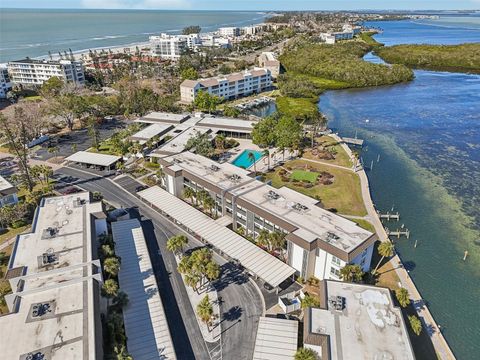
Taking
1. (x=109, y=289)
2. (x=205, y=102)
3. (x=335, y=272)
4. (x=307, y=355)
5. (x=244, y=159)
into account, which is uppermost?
(x=205, y=102)

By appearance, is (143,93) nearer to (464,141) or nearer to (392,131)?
(392,131)

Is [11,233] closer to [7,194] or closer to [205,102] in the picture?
[7,194]

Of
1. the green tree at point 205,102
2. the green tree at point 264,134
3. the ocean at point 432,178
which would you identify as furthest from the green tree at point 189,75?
the green tree at point 264,134

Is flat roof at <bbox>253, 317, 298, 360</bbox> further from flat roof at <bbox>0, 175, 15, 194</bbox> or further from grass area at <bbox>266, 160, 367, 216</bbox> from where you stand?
flat roof at <bbox>0, 175, 15, 194</bbox>

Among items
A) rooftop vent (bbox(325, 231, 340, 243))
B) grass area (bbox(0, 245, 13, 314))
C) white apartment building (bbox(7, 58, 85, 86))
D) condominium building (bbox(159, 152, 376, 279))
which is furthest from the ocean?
white apartment building (bbox(7, 58, 85, 86))

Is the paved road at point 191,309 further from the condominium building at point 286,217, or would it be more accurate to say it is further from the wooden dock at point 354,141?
the wooden dock at point 354,141

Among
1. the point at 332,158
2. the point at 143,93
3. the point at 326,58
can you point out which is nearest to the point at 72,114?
the point at 143,93

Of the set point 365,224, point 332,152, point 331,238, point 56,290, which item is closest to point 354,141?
point 332,152
